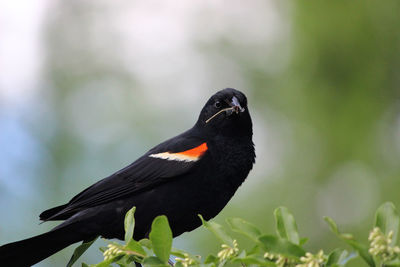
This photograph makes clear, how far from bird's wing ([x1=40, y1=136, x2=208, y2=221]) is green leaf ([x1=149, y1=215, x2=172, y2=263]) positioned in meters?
1.64

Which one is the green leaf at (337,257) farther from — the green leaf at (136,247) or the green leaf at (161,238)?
the green leaf at (136,247)

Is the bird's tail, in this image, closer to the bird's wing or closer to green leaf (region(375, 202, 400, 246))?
the bird's wing

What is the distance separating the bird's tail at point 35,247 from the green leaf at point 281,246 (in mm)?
1698

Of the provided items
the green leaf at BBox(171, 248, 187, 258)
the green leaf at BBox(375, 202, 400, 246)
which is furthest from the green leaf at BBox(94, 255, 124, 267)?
the green leaf at BBox(375, 202, 400, 246)

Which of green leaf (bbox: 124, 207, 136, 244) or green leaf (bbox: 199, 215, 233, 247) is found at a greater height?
green leaf (bbox: 124, 207, 136, 244)

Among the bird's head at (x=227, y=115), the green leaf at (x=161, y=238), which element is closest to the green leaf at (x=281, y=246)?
the green leaf at (x=161, y=238)

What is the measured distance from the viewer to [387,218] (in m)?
1.60

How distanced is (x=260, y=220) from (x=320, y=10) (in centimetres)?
393

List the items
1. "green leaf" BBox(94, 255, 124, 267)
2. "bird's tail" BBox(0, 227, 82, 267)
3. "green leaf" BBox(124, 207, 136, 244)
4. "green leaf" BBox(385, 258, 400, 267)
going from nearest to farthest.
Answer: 1. "green leaf" BBox(385, 258, 400, 267)
2. "green leaf" BBox(94, 255, 124, 267)
3. "green leaf" BBox(124, 207, 136, 244)
4. "bird's tail" BBox(0, 227, 82, 267)

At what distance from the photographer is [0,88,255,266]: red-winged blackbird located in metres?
3.35

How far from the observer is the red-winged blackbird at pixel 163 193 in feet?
11.0

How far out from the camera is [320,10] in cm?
991

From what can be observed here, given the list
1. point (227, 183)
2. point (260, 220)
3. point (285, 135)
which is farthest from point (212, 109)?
point (285, 135)

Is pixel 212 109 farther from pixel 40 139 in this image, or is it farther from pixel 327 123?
pixel 40 139
